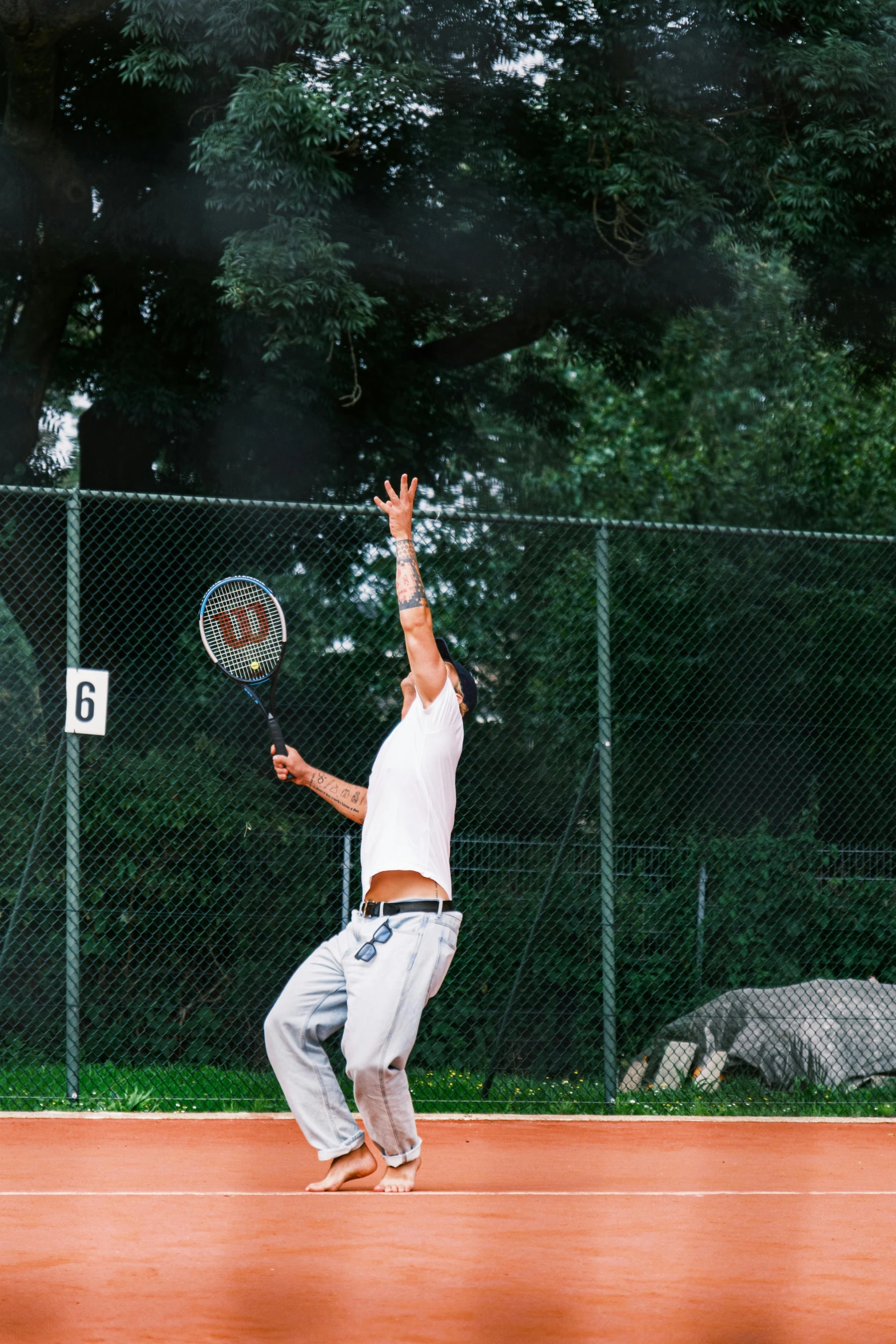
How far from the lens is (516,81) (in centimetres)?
1059

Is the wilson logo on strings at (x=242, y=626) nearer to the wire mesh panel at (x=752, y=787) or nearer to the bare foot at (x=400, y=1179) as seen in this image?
the bare foot at (x=400, y=1179)

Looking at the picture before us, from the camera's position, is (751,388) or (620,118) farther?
(751,388)

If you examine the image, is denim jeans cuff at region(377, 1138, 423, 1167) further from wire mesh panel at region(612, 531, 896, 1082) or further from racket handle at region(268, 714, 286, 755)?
wire mesh panel at region(612, 531, 896, 1082)

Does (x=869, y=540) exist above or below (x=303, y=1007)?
above

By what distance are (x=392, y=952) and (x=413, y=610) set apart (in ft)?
3.46

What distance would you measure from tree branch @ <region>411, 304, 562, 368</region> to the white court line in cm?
712

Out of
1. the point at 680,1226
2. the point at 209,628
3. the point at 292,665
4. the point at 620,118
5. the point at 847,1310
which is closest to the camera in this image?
the point at 847,1310

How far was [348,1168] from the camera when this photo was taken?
5000 millimetres

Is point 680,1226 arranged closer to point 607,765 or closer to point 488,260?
point 607,765

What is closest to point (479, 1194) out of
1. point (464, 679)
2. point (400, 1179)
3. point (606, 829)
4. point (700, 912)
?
point (400, 1179)

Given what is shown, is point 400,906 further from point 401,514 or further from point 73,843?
point 73,843

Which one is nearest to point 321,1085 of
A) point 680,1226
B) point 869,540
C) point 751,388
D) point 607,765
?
point 680,1226

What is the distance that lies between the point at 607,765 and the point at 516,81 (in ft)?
17.8

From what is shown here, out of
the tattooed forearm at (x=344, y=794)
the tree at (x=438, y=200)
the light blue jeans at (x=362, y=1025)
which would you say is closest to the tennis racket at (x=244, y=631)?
the tattooed forearm at (x=344, y=794)
